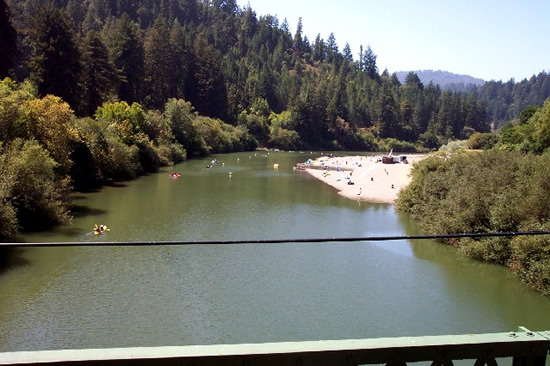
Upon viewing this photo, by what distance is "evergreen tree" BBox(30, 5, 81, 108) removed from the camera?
161ft

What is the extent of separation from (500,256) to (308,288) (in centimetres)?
1096

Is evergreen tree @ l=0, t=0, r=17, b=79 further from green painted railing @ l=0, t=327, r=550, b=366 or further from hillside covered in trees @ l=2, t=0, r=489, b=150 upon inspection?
green painted railing @ l=0, t=327, r=550, b=366

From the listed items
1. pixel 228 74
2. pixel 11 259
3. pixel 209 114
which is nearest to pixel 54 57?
pixel 11 259

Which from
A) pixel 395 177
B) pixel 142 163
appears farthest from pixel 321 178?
pixel 142 163

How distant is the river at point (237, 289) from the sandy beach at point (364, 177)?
586 inches

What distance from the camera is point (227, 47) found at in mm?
150375

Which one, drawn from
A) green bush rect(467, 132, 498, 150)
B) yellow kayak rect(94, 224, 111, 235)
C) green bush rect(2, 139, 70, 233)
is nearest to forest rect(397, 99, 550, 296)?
yellow kayak rect(94, 224, 111, 235)

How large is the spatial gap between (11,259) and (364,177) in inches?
1878

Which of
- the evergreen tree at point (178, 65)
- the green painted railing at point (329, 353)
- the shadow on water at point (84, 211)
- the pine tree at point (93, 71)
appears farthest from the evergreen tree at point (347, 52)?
the green painted railing at point (329, 353)

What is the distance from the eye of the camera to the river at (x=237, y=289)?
17.0 metres

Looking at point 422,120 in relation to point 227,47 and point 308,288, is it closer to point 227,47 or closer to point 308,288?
point 227,47

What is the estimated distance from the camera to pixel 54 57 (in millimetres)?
49750

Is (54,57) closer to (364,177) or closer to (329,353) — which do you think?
(364,177)

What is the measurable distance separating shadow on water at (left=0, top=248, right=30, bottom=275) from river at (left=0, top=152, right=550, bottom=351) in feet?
0.55
